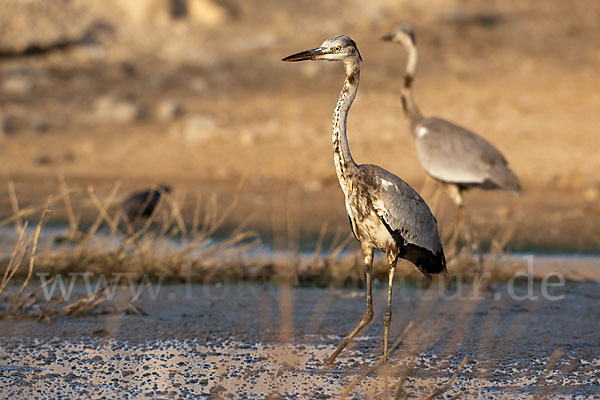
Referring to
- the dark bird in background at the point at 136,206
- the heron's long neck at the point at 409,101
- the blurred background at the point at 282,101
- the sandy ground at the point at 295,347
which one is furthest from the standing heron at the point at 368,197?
the dark bird in background at the point at 136,206

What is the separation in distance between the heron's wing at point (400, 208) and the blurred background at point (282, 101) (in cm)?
269

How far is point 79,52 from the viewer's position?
1524 centimetres

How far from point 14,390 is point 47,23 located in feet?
40.5

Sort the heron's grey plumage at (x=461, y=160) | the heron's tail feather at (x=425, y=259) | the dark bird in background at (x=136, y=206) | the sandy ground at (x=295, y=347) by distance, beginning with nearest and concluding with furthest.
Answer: the sandy ground at (x=295, y=347) → the heron's tail feather at (x=425, y=259) → the heron's grey plumage at (x=461, y=160) → the dark bird in background at (x=136, y=206)

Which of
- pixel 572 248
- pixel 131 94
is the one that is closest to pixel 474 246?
pixel 572 248

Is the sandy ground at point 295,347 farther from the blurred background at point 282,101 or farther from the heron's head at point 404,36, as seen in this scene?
the heron's head at point 404,36

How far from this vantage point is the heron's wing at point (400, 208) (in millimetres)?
4512

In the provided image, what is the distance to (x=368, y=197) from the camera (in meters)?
4.50

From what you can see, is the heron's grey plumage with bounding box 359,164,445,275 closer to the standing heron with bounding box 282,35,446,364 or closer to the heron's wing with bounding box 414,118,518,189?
the standing heron with bounding box 282,35,446,364

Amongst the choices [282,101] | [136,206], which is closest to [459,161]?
[136,206]

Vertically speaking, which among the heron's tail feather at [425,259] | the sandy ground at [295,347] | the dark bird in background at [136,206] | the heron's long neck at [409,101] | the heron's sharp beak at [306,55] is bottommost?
the sandy ground at [295,347]

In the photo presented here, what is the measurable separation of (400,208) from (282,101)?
926cm

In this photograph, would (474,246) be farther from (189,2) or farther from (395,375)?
(189,2)

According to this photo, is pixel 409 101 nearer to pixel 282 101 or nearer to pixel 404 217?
pixel 404 217
